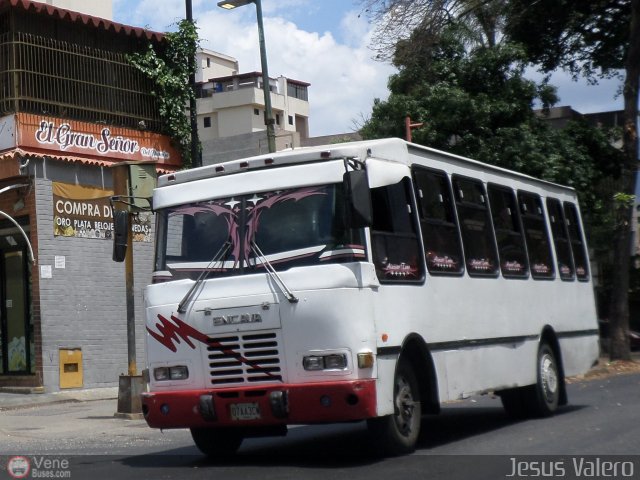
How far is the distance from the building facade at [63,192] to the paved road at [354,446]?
150 inches

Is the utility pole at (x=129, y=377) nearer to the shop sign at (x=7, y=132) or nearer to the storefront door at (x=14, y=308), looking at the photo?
the shop sign at (x=7, y=132)

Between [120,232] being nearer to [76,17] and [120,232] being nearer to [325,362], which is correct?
[325,362]

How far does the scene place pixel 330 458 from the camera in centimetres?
1028

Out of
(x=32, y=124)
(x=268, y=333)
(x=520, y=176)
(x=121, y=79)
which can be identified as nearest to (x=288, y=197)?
(x=268, y=333)

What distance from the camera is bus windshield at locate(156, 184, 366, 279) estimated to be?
9.72 m

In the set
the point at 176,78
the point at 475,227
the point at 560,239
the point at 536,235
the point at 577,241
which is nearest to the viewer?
the point at 475,227

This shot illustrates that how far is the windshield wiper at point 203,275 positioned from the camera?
10031mm

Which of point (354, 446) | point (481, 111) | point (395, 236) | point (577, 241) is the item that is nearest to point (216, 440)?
point (354, 446)

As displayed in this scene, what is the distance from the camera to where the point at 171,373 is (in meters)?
10.1

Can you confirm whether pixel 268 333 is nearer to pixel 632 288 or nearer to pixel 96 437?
pixel 96 437

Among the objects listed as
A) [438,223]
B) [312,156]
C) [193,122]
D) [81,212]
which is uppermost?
[193,122]

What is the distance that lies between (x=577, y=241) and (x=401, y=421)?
6.62 metres

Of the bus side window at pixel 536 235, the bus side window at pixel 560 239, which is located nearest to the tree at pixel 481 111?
the bus side window at pixel 560 239

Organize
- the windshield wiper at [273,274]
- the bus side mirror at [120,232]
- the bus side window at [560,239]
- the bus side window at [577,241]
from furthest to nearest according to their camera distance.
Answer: the bus side window at [577,241] < the bus side window at [560,239] < the bus side mirror at [120,232] < the windshield wiper at [273,274]
